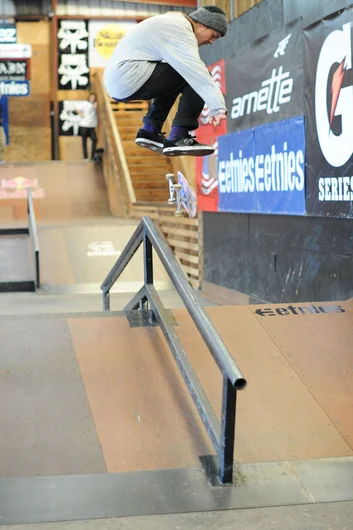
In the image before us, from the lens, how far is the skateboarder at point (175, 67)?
4102mm

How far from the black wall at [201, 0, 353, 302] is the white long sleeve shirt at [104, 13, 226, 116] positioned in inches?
102

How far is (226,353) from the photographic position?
10.00 ft

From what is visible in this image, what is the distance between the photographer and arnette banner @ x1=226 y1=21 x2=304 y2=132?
740 centimetres

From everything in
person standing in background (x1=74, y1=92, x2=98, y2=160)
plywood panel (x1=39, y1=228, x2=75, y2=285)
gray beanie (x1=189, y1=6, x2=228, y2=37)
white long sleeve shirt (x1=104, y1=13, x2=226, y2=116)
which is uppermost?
person standing in background (x1=74, y1=92, x2=98, y2=160)

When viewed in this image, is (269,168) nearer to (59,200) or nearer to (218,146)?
(218,146)

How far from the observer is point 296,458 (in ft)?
Result: 11.1

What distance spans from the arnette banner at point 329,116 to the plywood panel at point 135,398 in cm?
272

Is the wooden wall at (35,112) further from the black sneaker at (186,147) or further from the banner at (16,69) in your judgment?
the black sneaker at (186,147)

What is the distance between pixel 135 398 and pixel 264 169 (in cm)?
489

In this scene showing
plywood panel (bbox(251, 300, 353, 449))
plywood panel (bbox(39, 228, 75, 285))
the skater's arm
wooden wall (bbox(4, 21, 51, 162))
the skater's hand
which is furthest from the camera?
wooden wall (bbox(4, 21, 51, 162))

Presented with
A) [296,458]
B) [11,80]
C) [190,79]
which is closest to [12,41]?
[11,80]

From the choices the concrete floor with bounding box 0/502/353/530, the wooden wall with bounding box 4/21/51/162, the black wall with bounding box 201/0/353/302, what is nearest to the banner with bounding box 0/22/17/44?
the wooden wall with bounding box 4/21/51/162

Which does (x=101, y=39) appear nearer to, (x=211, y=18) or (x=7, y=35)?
(x=7, y=35)

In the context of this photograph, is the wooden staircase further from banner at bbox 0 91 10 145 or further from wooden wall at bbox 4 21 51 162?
banner at bbox 0 91 10 145
